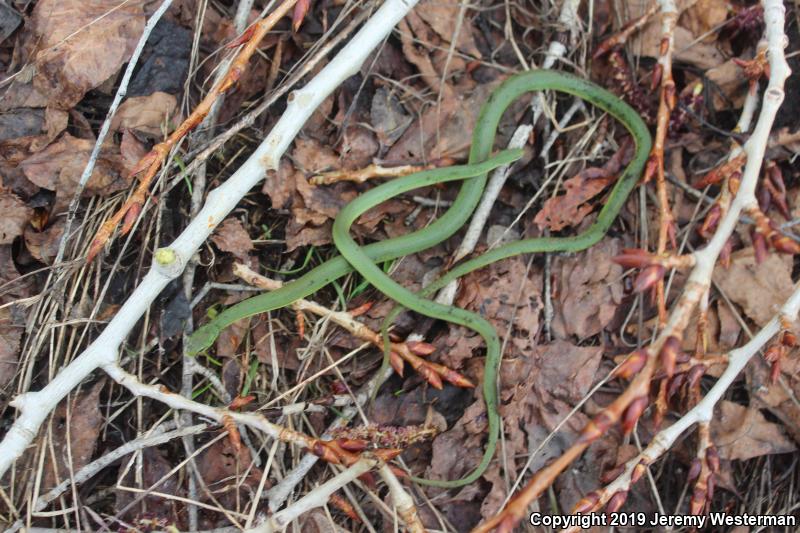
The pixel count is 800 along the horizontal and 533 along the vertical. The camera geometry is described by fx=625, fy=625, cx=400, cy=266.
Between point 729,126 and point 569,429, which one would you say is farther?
point 729,126

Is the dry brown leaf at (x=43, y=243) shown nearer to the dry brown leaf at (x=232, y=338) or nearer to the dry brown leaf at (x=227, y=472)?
the dry brown leaf at (x=232, y=338)

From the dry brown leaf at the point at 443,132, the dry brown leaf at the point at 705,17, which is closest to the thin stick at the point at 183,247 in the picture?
the dry brown leaf at the point at 443,132

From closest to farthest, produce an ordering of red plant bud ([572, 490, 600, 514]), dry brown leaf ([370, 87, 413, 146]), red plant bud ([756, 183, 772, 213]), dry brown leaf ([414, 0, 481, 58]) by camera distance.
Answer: red plant bud ([572, 490, 600, 514]) < red plant bud ([756, 183, 772, 213]) < dry brown leaf ([370, 87, 413, 146]) < dry brown leaf ([414, 0, 481, 58])

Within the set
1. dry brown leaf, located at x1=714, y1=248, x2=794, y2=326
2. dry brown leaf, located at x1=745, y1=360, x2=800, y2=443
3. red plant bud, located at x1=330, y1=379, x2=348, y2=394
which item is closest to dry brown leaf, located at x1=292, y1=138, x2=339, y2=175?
red plant bud, located at x1=330, y1=379, x2=348, y2=394

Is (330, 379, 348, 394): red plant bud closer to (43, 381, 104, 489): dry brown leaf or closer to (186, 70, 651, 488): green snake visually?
(186, 70, 651, 488): green snake

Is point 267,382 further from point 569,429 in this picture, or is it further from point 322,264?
point 569,429

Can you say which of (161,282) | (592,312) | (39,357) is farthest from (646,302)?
(39,357)
